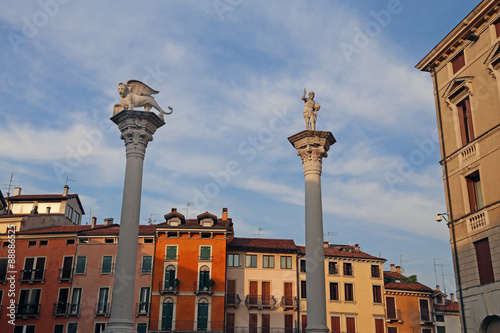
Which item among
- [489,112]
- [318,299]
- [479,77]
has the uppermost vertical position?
[479,77]

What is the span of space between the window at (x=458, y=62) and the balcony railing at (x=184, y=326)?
36513mm

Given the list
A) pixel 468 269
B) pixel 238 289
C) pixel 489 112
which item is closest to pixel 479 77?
pixel 489 112

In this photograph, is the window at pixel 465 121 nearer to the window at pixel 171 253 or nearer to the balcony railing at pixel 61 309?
the window at pixel 171 253

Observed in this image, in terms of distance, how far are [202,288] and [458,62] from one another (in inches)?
1447

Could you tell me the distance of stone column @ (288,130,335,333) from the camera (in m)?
22.3

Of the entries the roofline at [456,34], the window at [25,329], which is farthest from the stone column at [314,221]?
the window at [25,329]

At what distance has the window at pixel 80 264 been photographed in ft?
188

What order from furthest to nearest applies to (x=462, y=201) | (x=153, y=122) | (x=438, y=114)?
(x=438, y=114), (x=462, y=201), (x=153, y=122)

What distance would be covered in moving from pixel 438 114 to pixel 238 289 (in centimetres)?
3400

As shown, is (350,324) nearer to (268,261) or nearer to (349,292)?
(349,292)

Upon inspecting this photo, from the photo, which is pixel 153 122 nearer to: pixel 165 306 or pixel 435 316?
pixel 165 306

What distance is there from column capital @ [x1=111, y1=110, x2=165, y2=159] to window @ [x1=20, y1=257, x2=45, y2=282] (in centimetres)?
3882

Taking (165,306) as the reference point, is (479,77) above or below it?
above

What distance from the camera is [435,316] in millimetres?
64125
